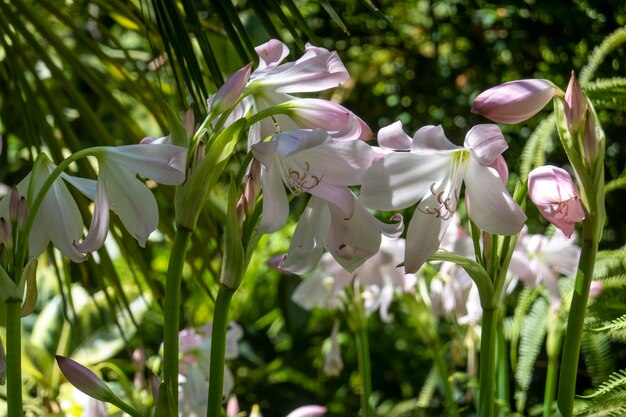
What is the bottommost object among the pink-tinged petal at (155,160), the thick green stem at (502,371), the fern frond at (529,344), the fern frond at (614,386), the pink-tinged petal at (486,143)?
the fern frond at (529,344)

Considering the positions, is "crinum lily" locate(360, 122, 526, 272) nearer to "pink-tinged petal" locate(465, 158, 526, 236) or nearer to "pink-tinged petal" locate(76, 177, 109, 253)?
"pink-tinged petal" locate(465, 158, 526, 236)

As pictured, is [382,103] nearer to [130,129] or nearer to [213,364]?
[130,129]

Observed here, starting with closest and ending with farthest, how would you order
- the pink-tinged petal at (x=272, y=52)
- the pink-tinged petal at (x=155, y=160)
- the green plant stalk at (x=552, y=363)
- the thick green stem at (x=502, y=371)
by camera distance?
the pink-tinged petal at (x=155, y=160), the pink-tinged petal at (x=272, y=52), the green plant stalk at (x=552, y=363), the thick green stem at (x=502, y=371)

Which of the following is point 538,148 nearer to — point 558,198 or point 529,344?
point 529,344

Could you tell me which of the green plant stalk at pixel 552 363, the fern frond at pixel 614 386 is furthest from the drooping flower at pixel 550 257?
the fern frond at pixel 614 386

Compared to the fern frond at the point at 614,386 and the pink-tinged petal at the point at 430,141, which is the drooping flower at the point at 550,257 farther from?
the pink-tinged petal at the point at 430,141

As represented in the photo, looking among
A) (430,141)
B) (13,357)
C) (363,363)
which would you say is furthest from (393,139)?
(363,363)

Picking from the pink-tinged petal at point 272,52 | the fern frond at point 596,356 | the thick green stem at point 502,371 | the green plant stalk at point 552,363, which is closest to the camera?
the pink-tinged petal at point 272,52
